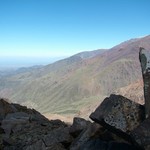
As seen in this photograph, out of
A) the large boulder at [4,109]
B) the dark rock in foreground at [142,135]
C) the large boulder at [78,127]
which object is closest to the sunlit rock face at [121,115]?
the dark rock in foreground at [142,135]

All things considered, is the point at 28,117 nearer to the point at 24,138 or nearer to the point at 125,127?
the point at 24,138

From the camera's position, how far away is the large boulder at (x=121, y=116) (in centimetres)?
1104

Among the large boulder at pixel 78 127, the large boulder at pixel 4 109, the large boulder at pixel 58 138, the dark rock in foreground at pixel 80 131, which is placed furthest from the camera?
the large boulder at pixel 4 109

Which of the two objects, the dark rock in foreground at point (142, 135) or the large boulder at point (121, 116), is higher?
the large boulder at point (121, 116)

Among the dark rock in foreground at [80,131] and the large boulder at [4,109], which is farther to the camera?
the large boulder at [4,109]

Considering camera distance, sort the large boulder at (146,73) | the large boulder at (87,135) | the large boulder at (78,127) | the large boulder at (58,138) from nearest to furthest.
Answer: the large boulder at (146,73) < the large boulder at (87,135) < the large boulder at (58,138) < the large boulder at (78,127)

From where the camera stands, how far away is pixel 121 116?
1123 cm

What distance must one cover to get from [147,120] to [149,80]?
156 centimetres

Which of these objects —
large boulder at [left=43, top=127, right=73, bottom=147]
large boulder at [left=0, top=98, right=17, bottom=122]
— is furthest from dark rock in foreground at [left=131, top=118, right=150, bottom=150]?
large boulder at [left=0, top=98, right=17, bottom=122]

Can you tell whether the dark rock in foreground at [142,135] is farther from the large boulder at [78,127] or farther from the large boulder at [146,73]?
the large boulder at [78,127]

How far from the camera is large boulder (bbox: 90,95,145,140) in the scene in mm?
A: 11039

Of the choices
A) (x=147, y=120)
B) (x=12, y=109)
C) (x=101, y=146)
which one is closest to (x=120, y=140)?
(x=101, y=146)

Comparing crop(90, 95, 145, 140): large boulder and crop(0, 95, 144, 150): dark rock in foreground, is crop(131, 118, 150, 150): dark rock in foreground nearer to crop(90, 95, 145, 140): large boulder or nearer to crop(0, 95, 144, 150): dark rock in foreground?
crop(0, 95, 144, 150): dark rock in foreground

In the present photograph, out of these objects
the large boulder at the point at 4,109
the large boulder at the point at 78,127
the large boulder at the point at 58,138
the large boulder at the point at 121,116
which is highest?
the large boulder at the point at 121,116
